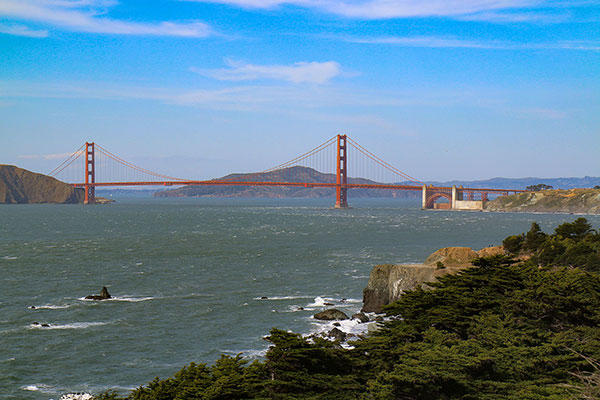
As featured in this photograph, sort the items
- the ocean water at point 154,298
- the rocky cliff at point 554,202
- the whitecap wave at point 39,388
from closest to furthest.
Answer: the whitecap wave at point 39,388 < the ocean water at point 154,298 < the rocky cliff at point 554,202

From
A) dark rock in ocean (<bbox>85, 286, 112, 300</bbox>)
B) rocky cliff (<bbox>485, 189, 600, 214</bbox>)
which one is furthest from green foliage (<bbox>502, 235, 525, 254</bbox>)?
rocky cliff (<bbox>485, 189, 600, 214</bbox>)

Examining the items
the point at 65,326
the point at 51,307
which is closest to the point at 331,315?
the point at 65,326

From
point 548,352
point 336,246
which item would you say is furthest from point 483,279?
point 336,246

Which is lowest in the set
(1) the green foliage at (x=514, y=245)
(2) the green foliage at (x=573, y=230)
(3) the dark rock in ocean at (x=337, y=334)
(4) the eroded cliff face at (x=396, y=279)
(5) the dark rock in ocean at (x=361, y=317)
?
(5) the dark rock in ocean at (x=361, y=317)

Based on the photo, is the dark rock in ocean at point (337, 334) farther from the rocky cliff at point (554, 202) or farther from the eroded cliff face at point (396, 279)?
the rocky cliff at point (554, 202)

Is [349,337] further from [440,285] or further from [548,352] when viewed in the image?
[548,352]

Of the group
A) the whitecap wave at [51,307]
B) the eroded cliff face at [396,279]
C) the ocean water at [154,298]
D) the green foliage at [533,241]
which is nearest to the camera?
the ocean water at [154,298]

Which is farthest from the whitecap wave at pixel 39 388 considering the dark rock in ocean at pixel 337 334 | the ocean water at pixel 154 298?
the dark rock in ocean at pixel 337 334
